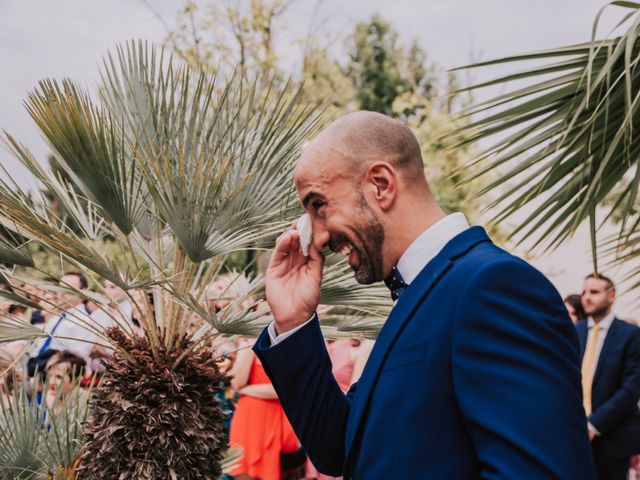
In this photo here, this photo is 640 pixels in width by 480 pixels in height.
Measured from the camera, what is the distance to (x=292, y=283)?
212 cm

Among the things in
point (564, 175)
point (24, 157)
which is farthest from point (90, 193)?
point (564, 175)

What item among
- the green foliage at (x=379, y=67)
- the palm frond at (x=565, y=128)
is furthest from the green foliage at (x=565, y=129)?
the green foliage at (x=379, y=67)

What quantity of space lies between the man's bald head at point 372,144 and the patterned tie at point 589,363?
5.60 metres

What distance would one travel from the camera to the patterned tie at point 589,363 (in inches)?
270

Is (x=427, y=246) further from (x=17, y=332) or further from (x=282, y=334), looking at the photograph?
(x=17, y=332)

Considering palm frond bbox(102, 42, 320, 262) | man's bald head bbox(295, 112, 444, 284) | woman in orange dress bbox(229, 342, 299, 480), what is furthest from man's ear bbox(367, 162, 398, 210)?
woman in orange dress bbox(229, 342, 299, 480)

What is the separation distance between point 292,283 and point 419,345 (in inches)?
23.4

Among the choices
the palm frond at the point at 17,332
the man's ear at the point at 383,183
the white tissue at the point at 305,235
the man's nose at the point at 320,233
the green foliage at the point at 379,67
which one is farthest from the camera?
the green foliage at the point at 379,67

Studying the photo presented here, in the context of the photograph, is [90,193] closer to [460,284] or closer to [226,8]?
[460,284]

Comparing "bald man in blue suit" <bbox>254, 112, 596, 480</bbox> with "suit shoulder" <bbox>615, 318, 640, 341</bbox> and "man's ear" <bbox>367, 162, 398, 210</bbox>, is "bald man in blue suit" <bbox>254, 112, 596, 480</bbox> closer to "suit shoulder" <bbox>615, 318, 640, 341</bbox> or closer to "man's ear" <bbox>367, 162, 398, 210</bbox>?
"man's ear" <bbox>367, 162, 398, 210</bbox>

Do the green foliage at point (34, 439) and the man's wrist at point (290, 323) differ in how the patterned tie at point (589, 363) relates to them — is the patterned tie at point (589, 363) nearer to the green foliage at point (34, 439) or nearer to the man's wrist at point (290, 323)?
the green foliage at point (34, 439)

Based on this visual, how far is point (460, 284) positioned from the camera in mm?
1574

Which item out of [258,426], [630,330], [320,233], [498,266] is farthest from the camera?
[630,330]

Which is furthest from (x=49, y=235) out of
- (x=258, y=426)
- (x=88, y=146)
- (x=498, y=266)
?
(x=258, y=426)
